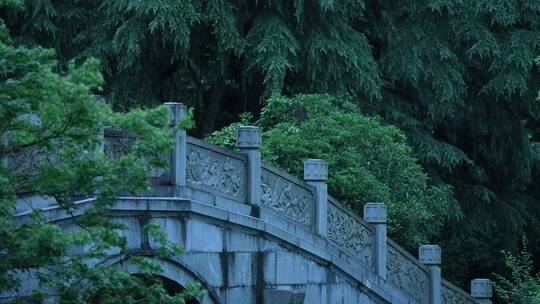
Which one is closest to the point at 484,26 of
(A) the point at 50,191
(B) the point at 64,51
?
(B) the point at 64,51

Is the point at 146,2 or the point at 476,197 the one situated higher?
the point at 146,2

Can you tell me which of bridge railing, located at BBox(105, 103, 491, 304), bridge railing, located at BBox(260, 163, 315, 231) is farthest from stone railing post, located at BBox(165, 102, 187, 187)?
bridge railing, located at BBox(260, 163, 315, 231)

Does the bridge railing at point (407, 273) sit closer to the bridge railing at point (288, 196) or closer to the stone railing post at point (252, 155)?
the bridge railing at point (288, 196)

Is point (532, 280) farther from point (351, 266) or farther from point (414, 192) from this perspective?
point (351, 266)

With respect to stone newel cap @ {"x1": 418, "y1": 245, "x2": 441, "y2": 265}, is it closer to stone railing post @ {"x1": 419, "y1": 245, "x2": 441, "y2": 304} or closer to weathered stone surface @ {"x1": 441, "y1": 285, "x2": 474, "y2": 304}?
stone railing post @ {"x1": 419, "y1": 245, "x2": 441, "y2": 304}

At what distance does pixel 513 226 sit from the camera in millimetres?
30219

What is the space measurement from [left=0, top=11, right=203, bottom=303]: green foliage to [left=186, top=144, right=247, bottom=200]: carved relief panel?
411cm

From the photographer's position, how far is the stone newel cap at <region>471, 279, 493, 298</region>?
2308cm

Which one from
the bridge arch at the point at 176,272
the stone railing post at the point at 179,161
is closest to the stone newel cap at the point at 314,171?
the bridge arch at the point at 176,272

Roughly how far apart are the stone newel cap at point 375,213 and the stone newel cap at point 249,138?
2701 millimetres

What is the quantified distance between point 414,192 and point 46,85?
11.7 meters

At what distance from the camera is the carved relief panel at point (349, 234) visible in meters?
20.0

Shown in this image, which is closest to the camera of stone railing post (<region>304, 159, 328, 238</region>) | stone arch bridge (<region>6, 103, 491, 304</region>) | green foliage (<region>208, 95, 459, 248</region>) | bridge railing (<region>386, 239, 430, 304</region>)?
stone arch bridge (<region>6, 103, 491, 304</region>)

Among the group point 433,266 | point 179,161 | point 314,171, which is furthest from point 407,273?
point 179,161
